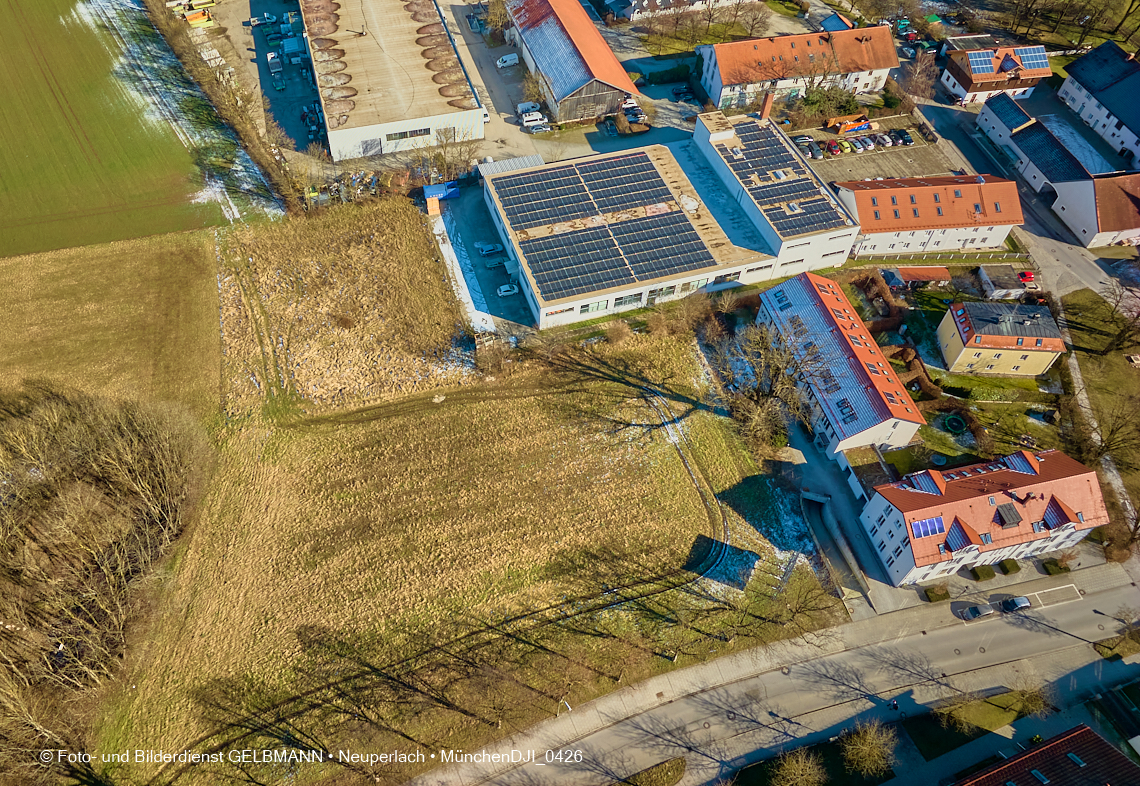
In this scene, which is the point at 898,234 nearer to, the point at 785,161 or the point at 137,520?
the point at 785,161

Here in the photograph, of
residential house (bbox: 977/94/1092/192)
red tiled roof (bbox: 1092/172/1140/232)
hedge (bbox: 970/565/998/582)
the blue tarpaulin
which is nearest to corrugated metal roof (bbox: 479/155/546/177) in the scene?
the blue tarpaulin

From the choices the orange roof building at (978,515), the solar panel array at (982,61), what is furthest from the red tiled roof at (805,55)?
the orange roof building at (978,515)

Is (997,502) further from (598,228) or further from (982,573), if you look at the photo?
(598,228)

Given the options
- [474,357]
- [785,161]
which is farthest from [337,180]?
[785,161]

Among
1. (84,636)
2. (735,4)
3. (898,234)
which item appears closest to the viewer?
(84,636)

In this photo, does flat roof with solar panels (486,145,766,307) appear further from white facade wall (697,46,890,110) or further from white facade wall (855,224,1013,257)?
white facade wall (697,46,890,110)

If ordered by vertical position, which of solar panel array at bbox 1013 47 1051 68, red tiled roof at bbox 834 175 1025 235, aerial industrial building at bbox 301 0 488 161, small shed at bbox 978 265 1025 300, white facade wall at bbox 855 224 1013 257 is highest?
aerial industrial building at bbox 301 0 488 161
